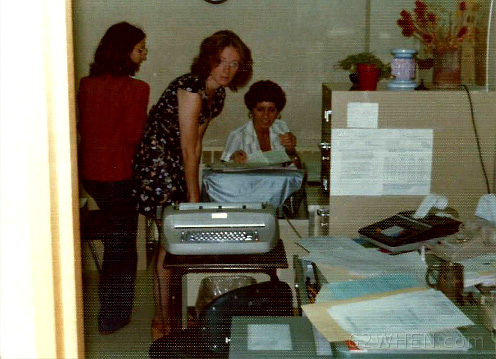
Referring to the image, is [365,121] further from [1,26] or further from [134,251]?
[134,251]

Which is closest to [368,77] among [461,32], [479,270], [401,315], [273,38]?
[461,32]

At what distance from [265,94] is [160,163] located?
1.42m

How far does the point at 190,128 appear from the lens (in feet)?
7.09

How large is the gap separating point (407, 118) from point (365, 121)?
0.10 metres

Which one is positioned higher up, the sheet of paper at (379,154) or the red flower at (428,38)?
the red flower at (428,38)

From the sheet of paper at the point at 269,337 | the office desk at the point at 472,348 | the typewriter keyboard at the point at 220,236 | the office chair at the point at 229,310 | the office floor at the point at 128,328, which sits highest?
the typewriter keyboard at the point at 220,236

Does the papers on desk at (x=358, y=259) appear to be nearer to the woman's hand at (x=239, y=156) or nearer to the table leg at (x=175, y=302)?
the table leg at (x=175, y=302)

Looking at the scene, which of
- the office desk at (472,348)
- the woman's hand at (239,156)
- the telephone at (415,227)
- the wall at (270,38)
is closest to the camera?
the office desk at (472,348)

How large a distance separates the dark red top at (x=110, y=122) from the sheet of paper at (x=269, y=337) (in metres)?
1.45

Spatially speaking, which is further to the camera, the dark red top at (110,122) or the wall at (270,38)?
the wall at (270,38)

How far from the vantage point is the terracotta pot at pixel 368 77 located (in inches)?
59.3

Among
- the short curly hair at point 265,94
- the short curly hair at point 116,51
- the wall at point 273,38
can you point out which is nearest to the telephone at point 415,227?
the short curly hair at point 116,51

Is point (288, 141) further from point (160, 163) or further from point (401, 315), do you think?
point (401, 315)

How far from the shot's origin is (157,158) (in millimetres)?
2281
